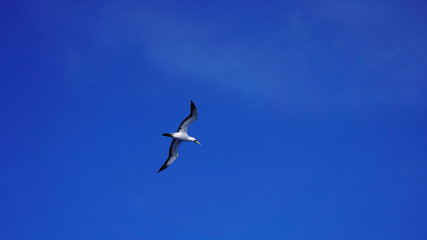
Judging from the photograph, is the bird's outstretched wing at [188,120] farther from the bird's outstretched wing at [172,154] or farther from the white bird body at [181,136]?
the bird's outstretched wing at [172,154]

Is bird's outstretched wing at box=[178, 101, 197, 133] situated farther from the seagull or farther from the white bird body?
the white bird body

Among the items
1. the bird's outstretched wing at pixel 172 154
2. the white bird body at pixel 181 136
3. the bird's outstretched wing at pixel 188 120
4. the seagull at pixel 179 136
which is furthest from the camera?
the bird's outstretched wing at pixel 172 154

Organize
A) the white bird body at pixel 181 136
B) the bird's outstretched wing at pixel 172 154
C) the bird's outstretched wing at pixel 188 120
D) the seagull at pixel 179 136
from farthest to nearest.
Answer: the bird's outstretched wing at pixel 172 154
the white bird body at pixel 181 136
the seagull at pixel 179 136
the bird's outstretched wing at pixel 188 120

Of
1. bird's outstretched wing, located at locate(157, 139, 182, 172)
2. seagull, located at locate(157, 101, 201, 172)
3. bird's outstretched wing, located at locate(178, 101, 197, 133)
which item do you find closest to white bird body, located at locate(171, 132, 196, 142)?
seagull, located at locate(157, 101, 201, 172)

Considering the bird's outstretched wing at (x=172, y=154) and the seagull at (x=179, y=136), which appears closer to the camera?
the seagull at (x=179, y=136)

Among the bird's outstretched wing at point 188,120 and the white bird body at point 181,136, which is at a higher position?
the bird's outstretched wing at point 188,120

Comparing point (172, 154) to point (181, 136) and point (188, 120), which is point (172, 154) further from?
point (188, 120)

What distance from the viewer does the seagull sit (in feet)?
162

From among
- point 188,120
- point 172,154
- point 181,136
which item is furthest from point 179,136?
point 172,154

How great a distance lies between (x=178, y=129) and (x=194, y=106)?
5.03 m

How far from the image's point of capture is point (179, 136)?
5125 centimetres

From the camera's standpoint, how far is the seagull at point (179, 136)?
49.3 meters

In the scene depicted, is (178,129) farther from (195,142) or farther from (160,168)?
(160,168)

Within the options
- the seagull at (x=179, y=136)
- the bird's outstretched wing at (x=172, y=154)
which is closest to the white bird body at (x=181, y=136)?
the seagull at (x=179, y=136)
